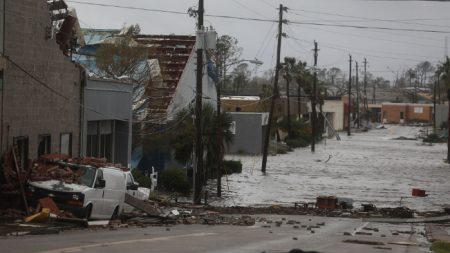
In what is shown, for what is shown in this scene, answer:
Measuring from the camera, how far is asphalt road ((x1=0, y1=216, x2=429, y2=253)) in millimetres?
15266

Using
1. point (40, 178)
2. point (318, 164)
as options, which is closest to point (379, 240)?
point (40, 178)

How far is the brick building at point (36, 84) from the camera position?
23.0m

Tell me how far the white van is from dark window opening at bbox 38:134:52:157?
430cm

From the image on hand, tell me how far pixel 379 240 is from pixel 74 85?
14.8 m

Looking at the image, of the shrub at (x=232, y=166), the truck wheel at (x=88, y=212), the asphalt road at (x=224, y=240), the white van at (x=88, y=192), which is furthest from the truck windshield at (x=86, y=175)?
the shrub at (x=232, y=166)

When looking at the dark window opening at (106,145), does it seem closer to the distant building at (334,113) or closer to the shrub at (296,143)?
the shrub at (296,143)

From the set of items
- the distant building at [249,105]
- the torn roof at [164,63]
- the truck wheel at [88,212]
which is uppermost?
the torn roof at [164,63]

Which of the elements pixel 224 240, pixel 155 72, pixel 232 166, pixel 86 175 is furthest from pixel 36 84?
pixel 232 166

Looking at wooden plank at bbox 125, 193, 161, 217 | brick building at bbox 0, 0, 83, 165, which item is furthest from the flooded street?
wooden plank at bbox 125, 193, 161, 217

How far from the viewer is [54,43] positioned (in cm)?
2775

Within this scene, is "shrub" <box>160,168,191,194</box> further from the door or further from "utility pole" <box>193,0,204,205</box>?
the door

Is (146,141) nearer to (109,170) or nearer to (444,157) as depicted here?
Answer: (109,170)

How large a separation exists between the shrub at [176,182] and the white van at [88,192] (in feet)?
62.6

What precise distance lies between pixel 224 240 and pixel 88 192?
15.8 ft
